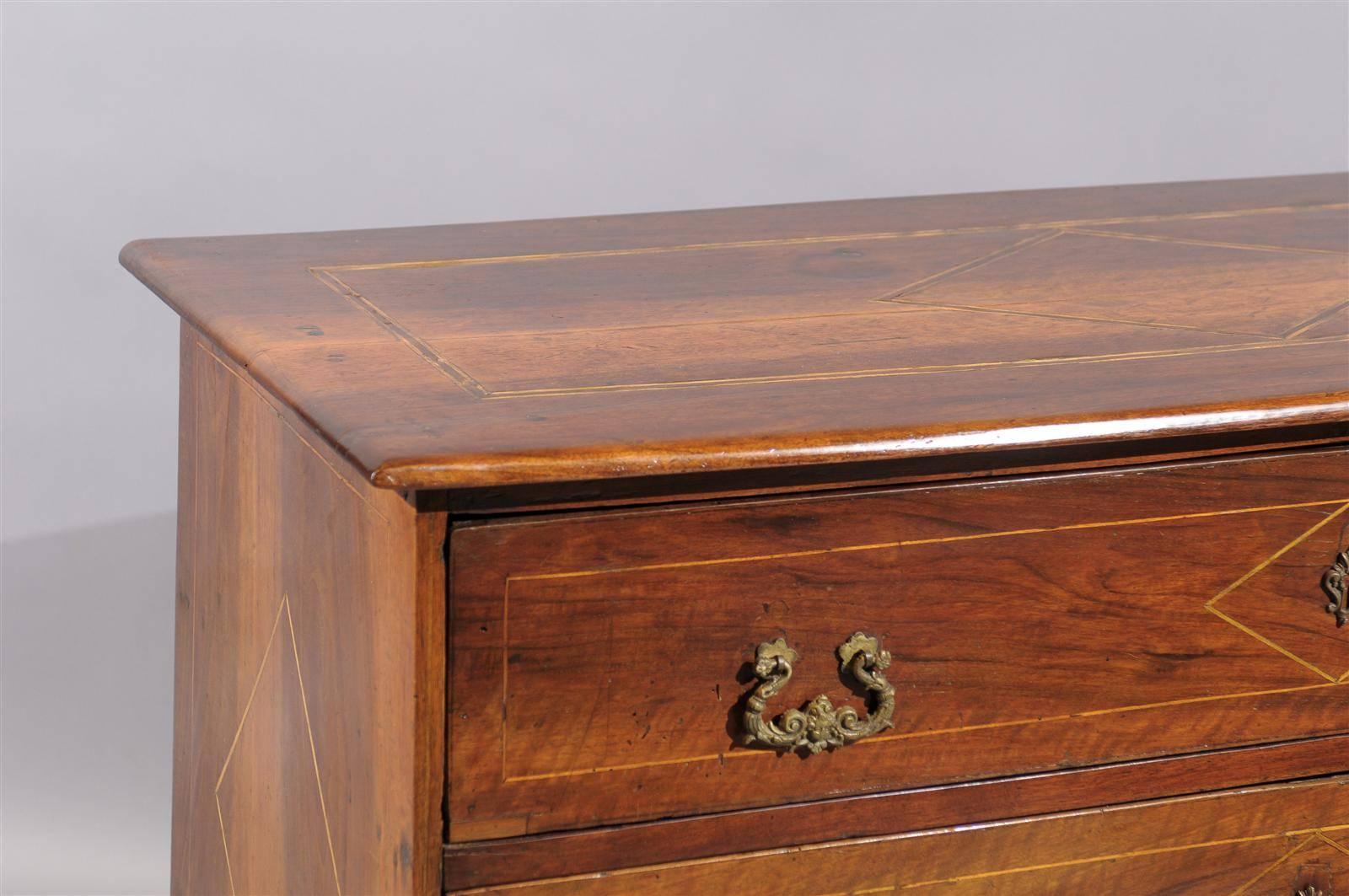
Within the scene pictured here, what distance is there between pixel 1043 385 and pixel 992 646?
8.2 inches

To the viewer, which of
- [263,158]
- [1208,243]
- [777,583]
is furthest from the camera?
[263,158]

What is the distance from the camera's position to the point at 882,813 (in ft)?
5.61

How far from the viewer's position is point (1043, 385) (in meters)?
1.65

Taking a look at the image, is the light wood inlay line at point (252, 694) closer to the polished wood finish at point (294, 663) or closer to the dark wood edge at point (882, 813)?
the polished wood finish at point (294, 663)

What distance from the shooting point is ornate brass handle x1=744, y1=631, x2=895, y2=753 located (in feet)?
5.35

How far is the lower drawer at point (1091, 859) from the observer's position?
168 cm

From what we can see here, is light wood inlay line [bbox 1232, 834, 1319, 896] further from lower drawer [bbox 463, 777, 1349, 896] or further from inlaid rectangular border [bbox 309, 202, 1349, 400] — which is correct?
inlaid rectangular border [bbox 309, 202, 1349, 400]

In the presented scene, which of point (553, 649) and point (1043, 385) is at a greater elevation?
point (1043, 385)

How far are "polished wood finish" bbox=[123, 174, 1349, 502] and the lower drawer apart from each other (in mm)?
310

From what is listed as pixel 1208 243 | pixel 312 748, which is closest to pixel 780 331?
pixel 312 748

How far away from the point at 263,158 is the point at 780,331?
134 cm

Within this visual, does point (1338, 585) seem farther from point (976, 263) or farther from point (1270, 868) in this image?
point (976, 263)

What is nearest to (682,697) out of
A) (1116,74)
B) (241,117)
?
(241,117)

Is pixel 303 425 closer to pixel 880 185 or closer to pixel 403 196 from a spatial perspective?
pixel 403 196
